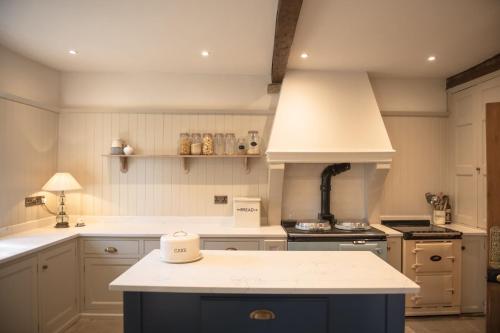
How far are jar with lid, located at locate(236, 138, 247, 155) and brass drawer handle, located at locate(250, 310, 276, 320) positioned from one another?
1932 millimetres

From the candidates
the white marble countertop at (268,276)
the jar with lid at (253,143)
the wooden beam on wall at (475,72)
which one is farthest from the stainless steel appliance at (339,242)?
the wooden beam on wall at (475,72)

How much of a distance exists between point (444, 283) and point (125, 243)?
311 cm

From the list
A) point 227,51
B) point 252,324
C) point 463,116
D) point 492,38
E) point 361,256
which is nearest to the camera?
point 252,324

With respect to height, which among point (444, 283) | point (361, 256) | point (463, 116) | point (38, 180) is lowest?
point (444, 283)

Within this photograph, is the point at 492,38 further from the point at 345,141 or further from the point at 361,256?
the point at 361,256

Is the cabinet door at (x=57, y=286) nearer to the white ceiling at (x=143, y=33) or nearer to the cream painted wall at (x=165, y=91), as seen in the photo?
the cream painted wall at (x=165, y=91)

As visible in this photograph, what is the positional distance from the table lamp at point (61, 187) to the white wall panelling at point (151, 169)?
213 mm

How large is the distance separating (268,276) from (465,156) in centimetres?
286

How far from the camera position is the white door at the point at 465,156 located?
304 centimetres

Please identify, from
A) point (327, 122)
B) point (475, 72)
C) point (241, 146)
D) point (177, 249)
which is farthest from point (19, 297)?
point (475, 72)

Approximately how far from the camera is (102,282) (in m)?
2.78

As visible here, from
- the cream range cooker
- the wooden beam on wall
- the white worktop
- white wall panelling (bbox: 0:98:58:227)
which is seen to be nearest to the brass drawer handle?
the white worktop

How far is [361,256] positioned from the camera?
1911mm

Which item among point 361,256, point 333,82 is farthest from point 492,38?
point 361,256
